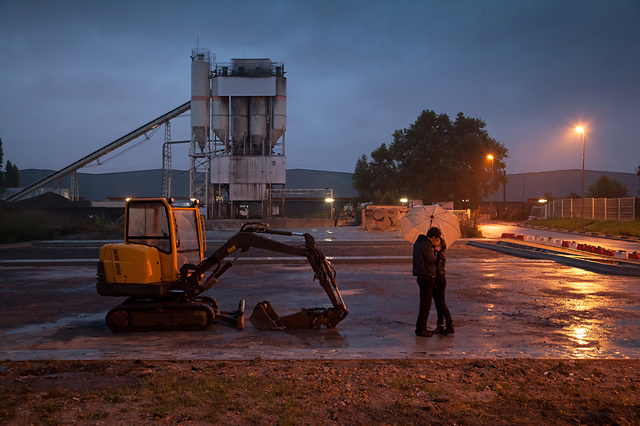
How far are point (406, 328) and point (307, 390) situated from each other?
346 cm

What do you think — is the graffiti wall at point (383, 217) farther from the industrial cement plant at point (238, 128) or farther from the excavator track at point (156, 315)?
the excavator track at point (156, 315)

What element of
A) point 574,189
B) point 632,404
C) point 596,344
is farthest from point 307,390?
point 574,189

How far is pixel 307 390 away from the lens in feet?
16.9

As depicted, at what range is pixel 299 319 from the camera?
7969 mm

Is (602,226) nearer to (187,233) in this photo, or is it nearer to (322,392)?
(187,233)

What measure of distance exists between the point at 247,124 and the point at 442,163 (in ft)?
93.4

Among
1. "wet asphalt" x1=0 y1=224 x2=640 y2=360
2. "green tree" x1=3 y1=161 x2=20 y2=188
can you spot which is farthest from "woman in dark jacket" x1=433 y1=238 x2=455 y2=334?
"green tree" x1=3 y1=161 x2=20 y2=188

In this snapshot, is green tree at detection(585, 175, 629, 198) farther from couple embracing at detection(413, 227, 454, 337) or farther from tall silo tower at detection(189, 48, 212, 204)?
couple embracing at detection(413, 227, 454, 337)

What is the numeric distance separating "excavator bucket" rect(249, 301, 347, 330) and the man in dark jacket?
1386mm

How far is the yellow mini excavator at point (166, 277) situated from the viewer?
25.1 feet

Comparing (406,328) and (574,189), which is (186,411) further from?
(574,189)

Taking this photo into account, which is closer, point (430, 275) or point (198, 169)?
point (430, 275)

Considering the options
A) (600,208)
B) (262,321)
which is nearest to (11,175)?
(600,208)

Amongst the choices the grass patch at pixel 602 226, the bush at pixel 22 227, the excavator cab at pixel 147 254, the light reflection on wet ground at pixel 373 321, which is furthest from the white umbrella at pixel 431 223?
the bush at pixel 22 227
